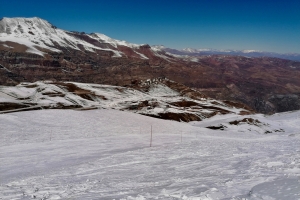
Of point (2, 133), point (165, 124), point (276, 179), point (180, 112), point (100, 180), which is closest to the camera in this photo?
point (276, 179)

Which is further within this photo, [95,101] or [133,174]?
[95,101]

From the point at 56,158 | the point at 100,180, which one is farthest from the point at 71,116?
the point at 100,180

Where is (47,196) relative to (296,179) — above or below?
below

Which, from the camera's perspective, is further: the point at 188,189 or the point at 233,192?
the point at 188,189

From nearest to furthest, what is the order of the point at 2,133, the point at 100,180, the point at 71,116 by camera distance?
the point at 100,180
the point at 2,133
the point at 71,116

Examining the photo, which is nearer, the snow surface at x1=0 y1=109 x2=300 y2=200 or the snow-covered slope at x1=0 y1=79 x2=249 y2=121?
the snow surface at x1=0 y1=109 x2=300 y2=200

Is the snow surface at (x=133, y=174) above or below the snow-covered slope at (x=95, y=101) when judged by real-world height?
below

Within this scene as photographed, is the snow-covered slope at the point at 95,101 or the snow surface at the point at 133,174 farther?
the snow-covered slope at the point at 95,101

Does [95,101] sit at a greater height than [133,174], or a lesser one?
greater

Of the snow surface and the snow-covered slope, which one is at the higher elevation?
the snow-covered slope

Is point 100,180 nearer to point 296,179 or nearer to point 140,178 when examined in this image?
point 140,178
